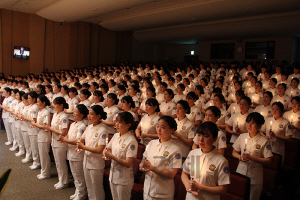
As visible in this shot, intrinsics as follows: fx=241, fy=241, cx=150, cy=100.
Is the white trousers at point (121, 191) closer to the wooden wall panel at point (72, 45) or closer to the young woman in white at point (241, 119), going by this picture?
the young woman in white at point (241, 119)

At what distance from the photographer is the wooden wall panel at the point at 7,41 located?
11.0m

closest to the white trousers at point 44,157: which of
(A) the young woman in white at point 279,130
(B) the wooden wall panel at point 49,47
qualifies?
(A) the young woman in white at point 279,130

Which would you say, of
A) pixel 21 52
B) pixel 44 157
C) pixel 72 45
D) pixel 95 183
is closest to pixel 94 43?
pixel 72 45

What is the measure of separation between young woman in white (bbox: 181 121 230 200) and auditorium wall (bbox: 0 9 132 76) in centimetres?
1177

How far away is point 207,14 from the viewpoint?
9.23 metres

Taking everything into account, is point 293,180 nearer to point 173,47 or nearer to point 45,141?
point 45,141

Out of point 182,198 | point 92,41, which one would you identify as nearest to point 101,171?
point 182,198

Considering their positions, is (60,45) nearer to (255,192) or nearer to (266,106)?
(266,106)

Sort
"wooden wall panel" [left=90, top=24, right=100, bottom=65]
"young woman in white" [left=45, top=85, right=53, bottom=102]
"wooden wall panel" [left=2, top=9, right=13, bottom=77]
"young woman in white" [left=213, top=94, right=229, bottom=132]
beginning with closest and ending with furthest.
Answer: "young woman in white" [left=213, top=94, right=229, bottom=132] → "young woman in white" [left=45, top=85, right=53, bottom=102] → "wooden wall panel" [left=2, top=9, right=13, bottom=77] → "wooden wall panel" [left=90, top=24, right=100, bottom=65]

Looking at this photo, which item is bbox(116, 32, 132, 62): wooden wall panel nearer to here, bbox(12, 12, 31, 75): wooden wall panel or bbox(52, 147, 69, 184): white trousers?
bbox(12, 12, 31, 75): wooden wall panel

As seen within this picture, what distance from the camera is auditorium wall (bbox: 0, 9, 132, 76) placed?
11.2m

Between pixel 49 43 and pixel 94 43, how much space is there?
8.55 ft

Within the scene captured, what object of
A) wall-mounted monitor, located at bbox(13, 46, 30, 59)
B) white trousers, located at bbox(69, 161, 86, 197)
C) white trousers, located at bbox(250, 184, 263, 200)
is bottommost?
white trousers, located at bbox(69, 161, 86, 197)

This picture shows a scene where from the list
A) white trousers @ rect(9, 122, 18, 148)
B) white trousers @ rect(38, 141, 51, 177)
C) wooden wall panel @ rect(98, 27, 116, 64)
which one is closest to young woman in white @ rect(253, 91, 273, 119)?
white trousers @ rect(38, 141, 51, 177)
